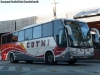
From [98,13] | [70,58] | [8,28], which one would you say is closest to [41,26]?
[70,58]

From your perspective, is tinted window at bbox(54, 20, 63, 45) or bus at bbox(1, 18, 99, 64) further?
tinted window at bbox(54, 20, 63, 45)

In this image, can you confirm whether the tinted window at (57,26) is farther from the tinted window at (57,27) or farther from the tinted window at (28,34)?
the tinted window at (28,34)

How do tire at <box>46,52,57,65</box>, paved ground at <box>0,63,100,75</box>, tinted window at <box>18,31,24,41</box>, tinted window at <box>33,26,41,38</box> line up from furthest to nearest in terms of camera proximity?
1. tinted window at <box>18,31,24,41</box>
2. tinted window at <box>33,26,41,38</box>
3. tire at <box>46,52,57,65</box>
4. paved ground at <box>0,63,100,75</box>

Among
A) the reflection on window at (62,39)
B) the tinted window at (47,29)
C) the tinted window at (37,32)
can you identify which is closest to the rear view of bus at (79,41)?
the reflection on window at (62,39)

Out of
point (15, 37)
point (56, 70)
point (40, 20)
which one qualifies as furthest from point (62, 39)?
point (40, 20)

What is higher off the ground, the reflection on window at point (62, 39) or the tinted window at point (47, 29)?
the tinted window at point (47, 29)

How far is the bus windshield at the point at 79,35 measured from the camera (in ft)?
53.7

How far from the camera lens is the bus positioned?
53.4 feet

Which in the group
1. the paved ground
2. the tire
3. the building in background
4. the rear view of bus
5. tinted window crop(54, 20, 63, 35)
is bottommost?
the paved ground

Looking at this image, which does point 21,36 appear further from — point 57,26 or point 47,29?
point 57,26

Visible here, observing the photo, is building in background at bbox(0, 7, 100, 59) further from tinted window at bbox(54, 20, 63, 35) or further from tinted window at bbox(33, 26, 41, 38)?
tinted window at bbox(54, 20, 63, 35)

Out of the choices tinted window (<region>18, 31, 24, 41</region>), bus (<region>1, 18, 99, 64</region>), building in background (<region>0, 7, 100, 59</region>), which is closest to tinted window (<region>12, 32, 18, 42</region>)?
tinted window (<region>18, 31, 24, 41</region>)

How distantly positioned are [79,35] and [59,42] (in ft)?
4.82

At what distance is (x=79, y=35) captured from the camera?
16750 mm
